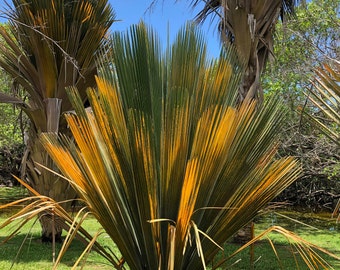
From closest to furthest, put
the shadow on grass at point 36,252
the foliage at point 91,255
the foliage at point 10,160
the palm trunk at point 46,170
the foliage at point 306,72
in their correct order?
the foliage at point 91,255 < the shadow on grass at point 36,252 < the palm trunk at point 46,170 < the foliage at point 306,72 < the foliage at point 10,160

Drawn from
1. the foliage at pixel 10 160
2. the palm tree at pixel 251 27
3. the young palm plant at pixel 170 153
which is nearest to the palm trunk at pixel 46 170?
the palm tree at pixel 251 27

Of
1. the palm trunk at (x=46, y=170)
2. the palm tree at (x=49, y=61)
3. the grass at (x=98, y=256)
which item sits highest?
the palm tree at (x=49, y=61)

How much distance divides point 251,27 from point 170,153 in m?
5.56

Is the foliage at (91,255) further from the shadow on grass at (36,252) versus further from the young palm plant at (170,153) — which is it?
the young palm plant at (170,153)

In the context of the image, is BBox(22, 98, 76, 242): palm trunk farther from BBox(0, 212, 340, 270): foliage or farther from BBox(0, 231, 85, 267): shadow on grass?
BBox(0, 212, 340, 270): foliage

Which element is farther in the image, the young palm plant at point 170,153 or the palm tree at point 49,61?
the palm tree at point 49,61

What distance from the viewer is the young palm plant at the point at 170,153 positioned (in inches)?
86.7

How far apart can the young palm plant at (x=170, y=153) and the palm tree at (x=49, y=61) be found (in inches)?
209

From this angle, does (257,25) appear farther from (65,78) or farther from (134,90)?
(134,90)

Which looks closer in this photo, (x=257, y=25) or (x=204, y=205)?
(x=204, y=205)

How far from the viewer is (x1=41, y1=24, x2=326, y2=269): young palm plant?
220 cm

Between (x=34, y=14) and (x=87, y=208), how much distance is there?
20.2ft

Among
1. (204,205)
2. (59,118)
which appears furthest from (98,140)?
(59,118)

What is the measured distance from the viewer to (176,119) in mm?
2199
